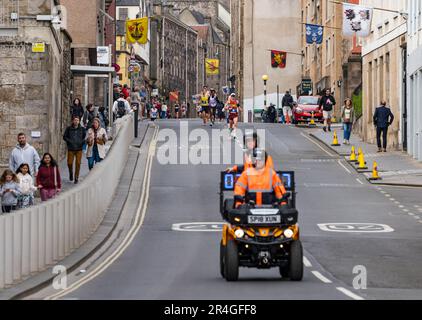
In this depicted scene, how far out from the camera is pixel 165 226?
30.0 m

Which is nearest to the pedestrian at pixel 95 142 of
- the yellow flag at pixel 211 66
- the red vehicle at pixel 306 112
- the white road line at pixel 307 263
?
the white road line at pixel 307 263

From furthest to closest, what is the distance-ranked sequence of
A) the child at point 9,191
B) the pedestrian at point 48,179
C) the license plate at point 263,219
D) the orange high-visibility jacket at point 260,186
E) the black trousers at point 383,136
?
1. the black trousers at point 383,136
2. the pedestrian at point 48,179
3. the child at point 9,191
4. the orange high-visibility jacket at point 260,186
5. the license plate at point 263,219

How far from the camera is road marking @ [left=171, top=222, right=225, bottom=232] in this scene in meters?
29.2

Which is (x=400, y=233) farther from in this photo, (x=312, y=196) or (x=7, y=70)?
(x=7, y=70)

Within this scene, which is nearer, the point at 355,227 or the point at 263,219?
the point at 263,219

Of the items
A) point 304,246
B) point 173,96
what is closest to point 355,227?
point 304,246

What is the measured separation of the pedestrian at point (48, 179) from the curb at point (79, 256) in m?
1.26

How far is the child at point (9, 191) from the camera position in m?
27.4

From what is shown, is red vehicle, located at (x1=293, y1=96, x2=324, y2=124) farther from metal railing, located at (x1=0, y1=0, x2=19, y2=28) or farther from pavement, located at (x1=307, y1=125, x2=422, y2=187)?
metal railing, located at (x1=0, y1=0, x2=19, y2=28)

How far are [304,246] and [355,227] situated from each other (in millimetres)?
4082

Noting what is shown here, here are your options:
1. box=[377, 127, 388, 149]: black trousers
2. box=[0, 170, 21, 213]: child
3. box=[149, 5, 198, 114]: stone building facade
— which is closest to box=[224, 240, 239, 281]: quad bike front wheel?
box=[0, 170, 21, 213]: child

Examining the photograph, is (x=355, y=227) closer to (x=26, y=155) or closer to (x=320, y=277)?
(x=26, y=155)

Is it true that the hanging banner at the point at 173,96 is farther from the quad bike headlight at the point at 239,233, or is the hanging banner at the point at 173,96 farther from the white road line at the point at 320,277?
the quad bike headlight at the point at 239,233

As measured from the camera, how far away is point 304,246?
25781mm
